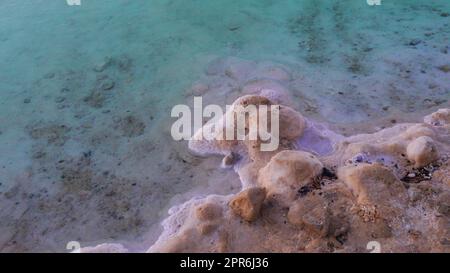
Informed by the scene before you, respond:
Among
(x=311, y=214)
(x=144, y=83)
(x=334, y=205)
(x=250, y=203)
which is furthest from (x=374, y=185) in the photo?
(x=144, y=83)

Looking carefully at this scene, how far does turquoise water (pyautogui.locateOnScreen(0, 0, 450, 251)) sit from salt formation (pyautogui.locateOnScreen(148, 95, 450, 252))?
0.38 metres

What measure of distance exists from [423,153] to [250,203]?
1373 millimetres

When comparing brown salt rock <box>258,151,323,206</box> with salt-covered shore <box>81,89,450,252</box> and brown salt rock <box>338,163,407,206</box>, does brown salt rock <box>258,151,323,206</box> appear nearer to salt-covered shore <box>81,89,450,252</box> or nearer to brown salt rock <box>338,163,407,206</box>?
salt-covered shore <box>81,89,450,252</box>

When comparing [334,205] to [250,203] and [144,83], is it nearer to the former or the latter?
[250,203]

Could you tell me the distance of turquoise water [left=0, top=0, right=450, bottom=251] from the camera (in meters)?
3.38

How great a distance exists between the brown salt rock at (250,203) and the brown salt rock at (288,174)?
0.50 ft

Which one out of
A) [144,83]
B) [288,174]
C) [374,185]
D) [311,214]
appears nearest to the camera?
[311,214]

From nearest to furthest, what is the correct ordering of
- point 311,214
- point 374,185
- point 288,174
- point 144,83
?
point 311,214 → point 374,185 → point 288,174 → point 144,83

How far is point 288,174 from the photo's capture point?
9.87ft

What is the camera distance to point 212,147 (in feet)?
12.2

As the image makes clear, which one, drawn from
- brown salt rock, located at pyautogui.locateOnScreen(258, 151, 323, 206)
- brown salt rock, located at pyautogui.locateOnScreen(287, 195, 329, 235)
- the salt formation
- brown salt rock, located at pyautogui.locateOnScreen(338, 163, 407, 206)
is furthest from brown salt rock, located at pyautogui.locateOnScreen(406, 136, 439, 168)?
brown salt rock, located at pyautogui.locateOnScreen(287, 195, 329, 235)

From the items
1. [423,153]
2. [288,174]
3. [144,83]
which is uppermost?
[423,153]

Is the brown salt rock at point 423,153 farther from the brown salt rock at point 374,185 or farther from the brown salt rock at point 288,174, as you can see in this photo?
the brown salt rock at point 288,174
